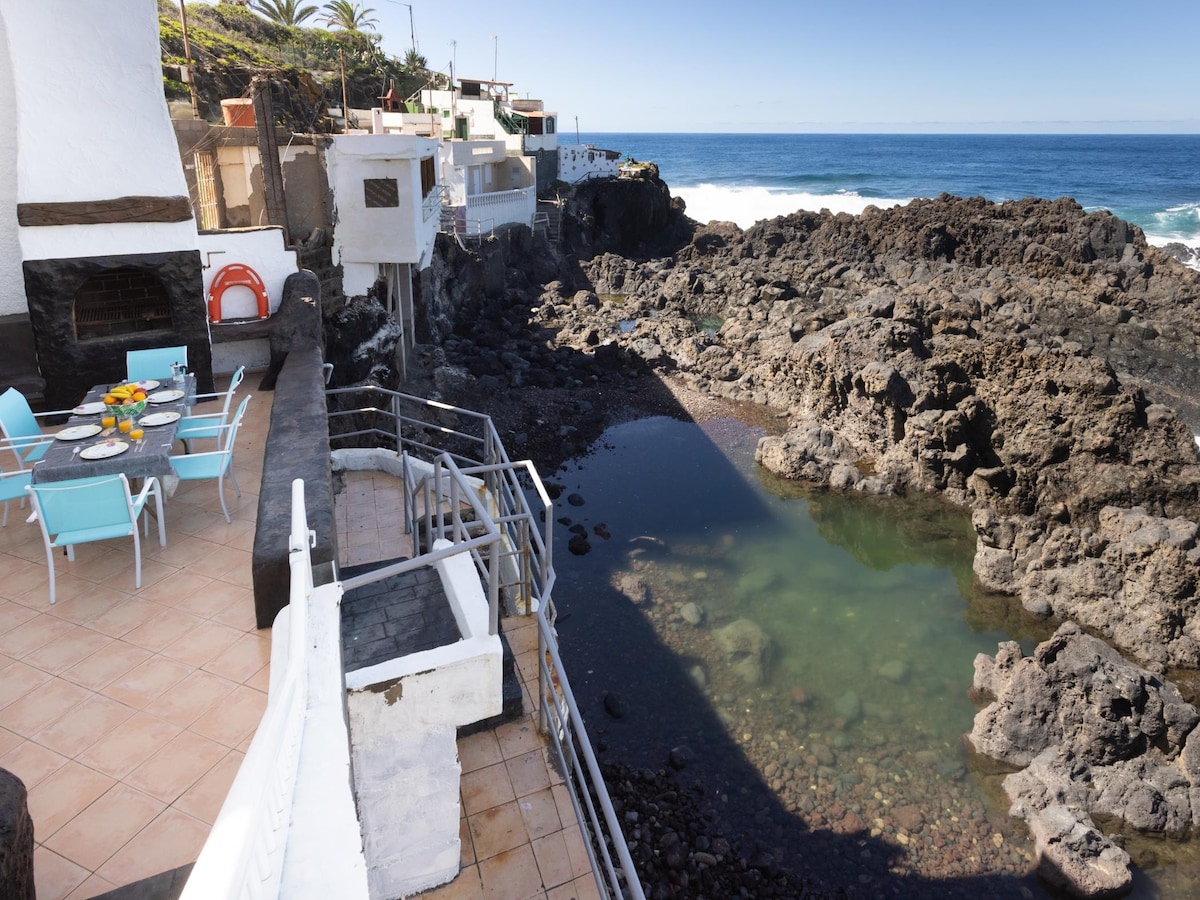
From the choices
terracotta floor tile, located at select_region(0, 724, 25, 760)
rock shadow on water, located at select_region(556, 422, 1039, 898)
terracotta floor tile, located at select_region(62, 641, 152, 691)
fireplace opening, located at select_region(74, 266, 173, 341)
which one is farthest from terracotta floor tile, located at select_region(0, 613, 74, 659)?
rock shadow on water, located at select_region(556, 422, 1039, 898)

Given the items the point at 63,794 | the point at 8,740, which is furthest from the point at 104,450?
the point at 63,794

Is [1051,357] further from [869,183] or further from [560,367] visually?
[869,183]

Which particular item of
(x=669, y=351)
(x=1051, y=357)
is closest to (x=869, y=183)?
(x=669, y=351)

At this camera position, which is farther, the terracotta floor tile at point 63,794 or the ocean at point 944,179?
the ocean at point 944,179

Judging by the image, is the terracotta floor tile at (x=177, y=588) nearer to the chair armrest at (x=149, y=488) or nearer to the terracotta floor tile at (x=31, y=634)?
the terracotta floor tile at (x=31, y=634)

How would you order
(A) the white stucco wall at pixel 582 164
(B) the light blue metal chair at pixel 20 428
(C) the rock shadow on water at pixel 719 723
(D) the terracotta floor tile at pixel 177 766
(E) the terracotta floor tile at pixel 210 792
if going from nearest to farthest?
(E) the terracotta floor tile at pixel 210 792, (D) the terracotta floor tile at pixel 177 766, (B) the light blue metal chair at pixel 20 428, (C) the rock shadow on water at pixel 719 723, (A) the white stucco wall at pixel 582 164

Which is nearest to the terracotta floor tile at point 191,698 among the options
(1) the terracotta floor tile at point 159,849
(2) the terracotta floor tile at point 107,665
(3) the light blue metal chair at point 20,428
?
(2) the terracotta floor tile at point 107,665

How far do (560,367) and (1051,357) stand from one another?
500 inches

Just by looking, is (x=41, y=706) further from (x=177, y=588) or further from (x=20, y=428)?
(x=20, y=428)

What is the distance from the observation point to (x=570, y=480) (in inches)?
672

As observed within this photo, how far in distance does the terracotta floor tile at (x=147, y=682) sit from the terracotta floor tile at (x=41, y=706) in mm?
162

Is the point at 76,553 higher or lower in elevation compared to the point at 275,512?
lower

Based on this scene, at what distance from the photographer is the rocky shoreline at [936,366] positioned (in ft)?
42.7

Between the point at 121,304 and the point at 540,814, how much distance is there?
7082 millimetres
